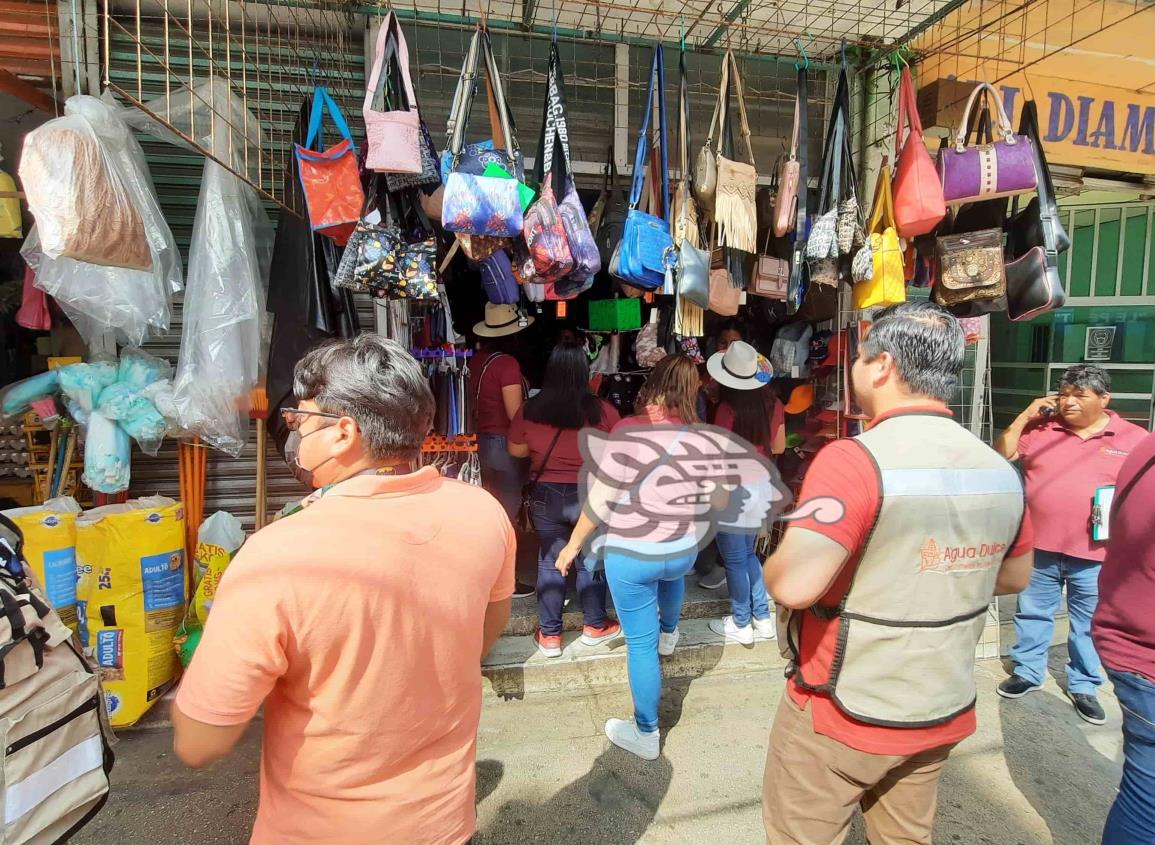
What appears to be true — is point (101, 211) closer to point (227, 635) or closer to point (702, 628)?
point (227, 635)

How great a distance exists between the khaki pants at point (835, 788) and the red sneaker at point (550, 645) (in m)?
1.80

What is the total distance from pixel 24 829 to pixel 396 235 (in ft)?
6.97

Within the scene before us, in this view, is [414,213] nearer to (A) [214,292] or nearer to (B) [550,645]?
(A) [214,292]

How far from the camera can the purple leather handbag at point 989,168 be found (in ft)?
9.61

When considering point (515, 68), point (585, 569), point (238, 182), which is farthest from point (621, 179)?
point (585, 569)

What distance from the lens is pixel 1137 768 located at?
168 centimetres

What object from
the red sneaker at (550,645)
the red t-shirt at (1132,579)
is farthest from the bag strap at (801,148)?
the red sneaker at (550,645)

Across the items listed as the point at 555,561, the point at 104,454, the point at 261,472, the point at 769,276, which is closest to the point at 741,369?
the point at 769,276

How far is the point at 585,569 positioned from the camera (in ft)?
11.1

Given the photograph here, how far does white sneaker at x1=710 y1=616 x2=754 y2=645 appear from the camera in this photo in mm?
3596

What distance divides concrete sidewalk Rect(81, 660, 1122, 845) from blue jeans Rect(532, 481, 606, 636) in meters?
0.45

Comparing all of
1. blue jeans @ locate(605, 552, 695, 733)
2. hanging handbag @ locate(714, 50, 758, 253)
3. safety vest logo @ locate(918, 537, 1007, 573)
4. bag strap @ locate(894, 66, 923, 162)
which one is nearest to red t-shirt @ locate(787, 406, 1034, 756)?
safety vest logo @ locate(918, 537, 1007, 573)

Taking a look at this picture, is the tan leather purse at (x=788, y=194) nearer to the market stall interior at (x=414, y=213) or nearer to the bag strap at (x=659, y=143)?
the market stall interior at (x=414, y=213)

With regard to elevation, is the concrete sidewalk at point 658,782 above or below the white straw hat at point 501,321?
below
